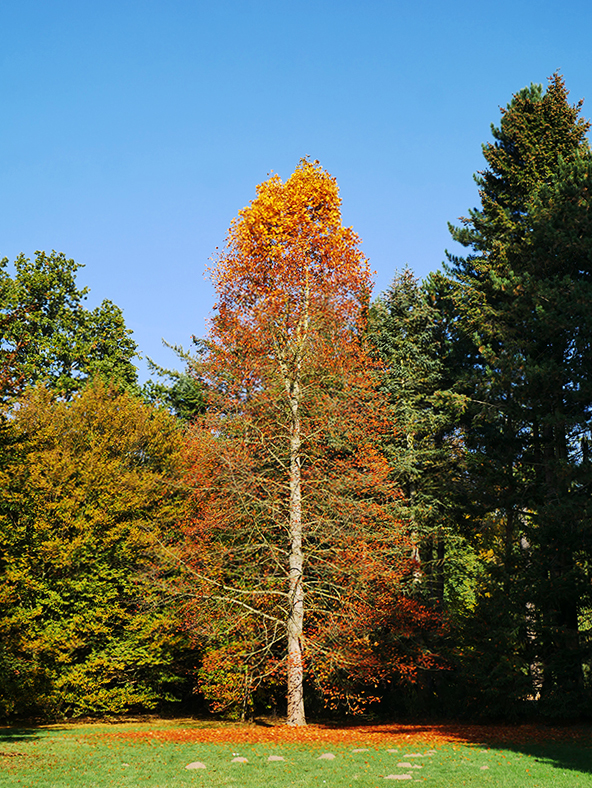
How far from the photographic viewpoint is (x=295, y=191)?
1795 cm

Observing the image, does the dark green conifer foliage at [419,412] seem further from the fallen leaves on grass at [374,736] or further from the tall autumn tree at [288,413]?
the fallen leaves on grass at [374,736]

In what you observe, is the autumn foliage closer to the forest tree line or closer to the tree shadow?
the forest tree line

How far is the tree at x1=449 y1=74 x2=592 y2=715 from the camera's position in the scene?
15562 millimetres

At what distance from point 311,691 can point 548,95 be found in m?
20.8

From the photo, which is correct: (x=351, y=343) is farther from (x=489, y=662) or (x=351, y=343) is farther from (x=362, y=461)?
(x=489, y=662)

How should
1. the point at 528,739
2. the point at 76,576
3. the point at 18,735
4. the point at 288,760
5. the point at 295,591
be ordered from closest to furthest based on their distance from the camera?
the point at 288,760, the point at 528,739, the point at 18,735, the point at 295,591, the point at 76,576

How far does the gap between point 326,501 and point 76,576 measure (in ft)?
27.1

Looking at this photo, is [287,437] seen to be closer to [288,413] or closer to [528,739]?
[288,413]

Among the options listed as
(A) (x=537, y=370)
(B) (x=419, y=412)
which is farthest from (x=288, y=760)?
(B) (x=419, y=412)

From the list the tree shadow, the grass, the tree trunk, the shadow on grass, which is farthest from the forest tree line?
the grass

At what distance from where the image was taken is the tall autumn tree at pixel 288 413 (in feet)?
55.5

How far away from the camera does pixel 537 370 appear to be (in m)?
16.2

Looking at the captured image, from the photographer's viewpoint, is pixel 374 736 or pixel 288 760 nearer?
pixel 288 760

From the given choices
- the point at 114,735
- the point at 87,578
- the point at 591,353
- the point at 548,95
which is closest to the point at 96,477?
the point at 87,578
